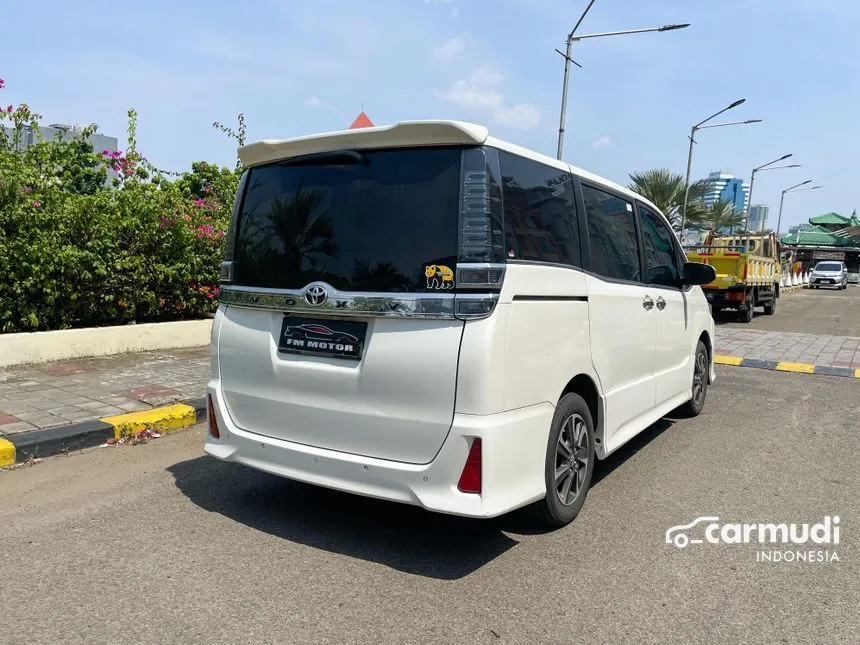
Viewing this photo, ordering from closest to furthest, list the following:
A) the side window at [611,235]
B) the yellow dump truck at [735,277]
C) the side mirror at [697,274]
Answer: the side window at [611,235]
the side mirror at [697,274]
the yellow dump truck at [735,277]

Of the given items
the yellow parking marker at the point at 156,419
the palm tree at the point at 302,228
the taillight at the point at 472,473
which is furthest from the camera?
the yellow parking marker at the point at 156,419

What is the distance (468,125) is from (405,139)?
320 mm

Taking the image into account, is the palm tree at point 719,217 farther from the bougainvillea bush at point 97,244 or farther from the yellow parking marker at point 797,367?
the bougainvillea bush at point 97,244

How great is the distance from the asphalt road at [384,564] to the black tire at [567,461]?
140 mm

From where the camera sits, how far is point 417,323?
3.16m

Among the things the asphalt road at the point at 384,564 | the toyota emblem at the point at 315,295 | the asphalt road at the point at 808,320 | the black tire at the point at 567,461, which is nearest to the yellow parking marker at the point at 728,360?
the asphalt road at the point at 384,564

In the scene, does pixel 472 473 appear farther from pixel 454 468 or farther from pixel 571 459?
pixel 571 459

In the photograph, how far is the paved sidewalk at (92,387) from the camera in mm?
5504

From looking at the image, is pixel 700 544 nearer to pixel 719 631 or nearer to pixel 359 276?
pixel 719 631

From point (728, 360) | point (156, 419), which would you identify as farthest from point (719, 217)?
point (156, 419)

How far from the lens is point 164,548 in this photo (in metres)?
3.44

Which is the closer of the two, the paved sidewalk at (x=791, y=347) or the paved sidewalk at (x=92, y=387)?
the paved sidewalk at (x=92, y=387)

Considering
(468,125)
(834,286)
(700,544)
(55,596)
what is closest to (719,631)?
(700,544)

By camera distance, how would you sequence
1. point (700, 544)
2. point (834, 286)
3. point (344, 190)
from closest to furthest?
point (344, 190) → point (700, 544) → point (834, 286)
